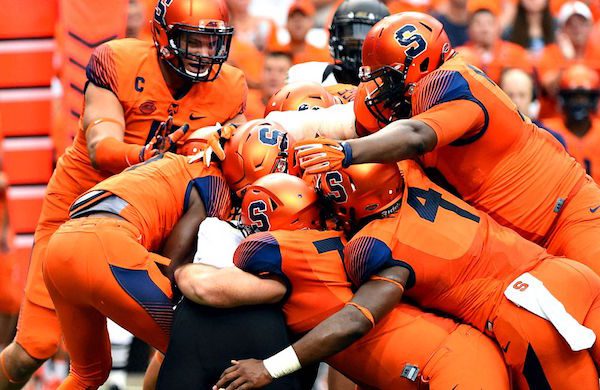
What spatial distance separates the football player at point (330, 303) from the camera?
4420 mm

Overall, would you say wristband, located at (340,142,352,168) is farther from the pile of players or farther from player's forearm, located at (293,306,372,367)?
player's forearm, located at (293,306,372,367)

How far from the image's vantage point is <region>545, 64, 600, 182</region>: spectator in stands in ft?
26.6

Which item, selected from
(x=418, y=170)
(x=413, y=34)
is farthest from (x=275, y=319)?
(x=413, y=34)

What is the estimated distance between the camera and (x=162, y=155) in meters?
5.15

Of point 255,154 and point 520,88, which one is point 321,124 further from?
point 520,88

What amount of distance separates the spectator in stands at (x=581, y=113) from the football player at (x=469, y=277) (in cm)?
354

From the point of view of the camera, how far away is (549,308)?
4.45 metres

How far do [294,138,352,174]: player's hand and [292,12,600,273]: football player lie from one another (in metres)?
0.48

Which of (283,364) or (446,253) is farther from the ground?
(446,253)

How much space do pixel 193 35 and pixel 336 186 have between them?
1238mm

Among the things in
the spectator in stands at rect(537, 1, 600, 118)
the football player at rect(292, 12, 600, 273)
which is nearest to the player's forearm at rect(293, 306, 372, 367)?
the football player at rect(292, 12, 600, 273)

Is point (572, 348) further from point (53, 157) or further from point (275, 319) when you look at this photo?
point (53, 157)

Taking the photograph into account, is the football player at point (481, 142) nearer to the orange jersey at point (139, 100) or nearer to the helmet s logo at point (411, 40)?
the helmet s logo at point (411, 40)

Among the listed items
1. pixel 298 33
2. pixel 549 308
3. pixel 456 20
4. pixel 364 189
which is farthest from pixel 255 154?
pixel 456 20
